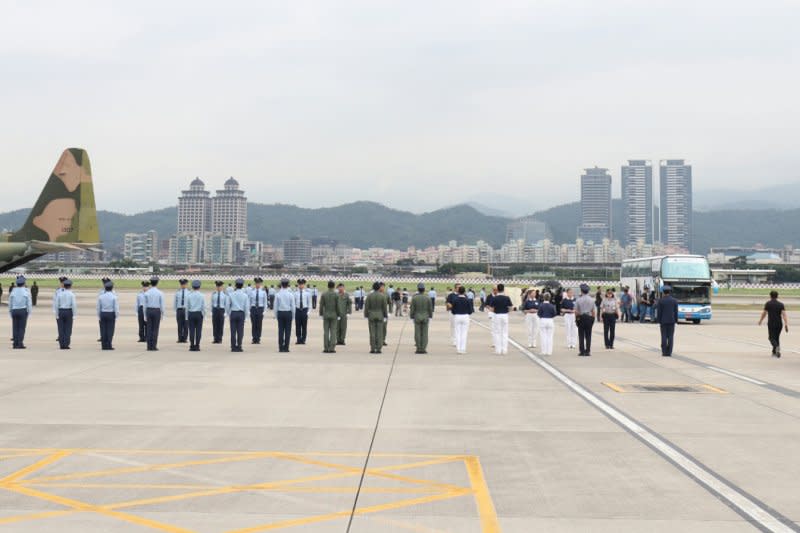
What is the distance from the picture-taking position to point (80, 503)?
675 cm

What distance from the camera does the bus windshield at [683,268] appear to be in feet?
132

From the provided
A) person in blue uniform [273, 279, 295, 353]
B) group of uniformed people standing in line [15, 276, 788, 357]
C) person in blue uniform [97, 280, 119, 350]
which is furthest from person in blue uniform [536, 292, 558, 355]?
person in blue uniform [97, 280, 119, 350]

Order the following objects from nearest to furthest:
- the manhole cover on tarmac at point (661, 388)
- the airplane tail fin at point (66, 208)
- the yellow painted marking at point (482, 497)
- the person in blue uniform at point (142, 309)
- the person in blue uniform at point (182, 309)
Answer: the yellow painted marking at point (482, 497) → the manhole cover on tarmac at point (661, 388) → the person in blue uniform at point (142, 309) → the person in blue uniform at point (182, 309) → the airplane tail fin at point (66, 208)

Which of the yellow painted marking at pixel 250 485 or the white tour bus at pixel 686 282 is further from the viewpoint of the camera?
the white tour bus at pixel 686 282

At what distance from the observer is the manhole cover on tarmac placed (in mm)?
14664

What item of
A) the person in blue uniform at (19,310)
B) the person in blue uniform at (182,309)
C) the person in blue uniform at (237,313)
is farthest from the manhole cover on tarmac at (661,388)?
the person in blue uniform at (19,310)

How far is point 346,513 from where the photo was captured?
21.4ft

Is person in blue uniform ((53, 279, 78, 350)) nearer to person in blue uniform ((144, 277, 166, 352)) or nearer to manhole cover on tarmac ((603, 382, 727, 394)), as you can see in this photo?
person in blue uniform ((144, 277, 166, 352))

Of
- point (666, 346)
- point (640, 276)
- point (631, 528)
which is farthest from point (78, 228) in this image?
point (631, 528)

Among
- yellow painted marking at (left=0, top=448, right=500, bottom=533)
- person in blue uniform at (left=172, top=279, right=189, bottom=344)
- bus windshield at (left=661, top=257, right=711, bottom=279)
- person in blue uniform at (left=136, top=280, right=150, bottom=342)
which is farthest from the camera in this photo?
bus windshield at (left=661, top=257, right=711, bottom=279)

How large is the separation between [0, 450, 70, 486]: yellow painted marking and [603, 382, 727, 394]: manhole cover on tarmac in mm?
9394

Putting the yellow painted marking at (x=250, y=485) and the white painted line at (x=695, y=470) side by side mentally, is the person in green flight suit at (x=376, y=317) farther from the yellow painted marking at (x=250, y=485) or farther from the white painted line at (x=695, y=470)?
the yellow painted marking at (x=250, y=485)

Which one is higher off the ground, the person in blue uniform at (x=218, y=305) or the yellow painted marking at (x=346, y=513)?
the person in blue uniform at (x=218, y=305)

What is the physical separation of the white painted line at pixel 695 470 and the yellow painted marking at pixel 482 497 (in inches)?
77.6
